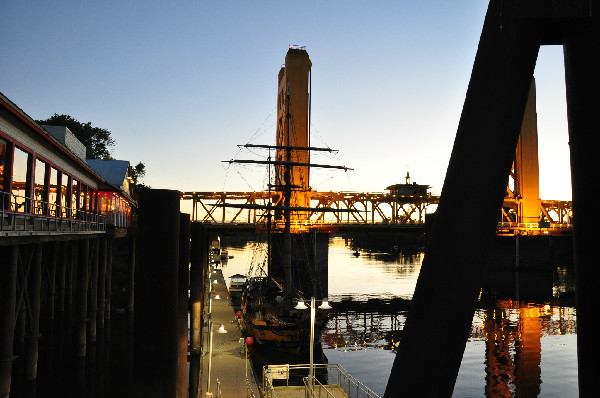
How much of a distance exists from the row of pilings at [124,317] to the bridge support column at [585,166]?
3484 mm

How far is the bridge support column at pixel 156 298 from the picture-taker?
4.81 metres

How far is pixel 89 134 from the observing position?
331 ft

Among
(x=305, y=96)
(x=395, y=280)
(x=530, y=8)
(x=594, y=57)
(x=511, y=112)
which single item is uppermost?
(x=305, y=96)

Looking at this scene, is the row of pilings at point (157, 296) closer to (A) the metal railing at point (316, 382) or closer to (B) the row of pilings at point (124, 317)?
(B) the row of pilings at point (124, 317)

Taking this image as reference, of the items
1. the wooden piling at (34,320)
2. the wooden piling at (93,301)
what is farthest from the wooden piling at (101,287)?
the wooden piling at (34,320)

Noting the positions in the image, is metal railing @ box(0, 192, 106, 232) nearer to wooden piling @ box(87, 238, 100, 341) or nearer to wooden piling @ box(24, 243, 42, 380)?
wooden piling @ box(24, 243, 42, 380)

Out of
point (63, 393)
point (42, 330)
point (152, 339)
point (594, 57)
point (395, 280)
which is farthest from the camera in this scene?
point (395, 280)

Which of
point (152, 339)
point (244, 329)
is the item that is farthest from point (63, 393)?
point (152, 339)

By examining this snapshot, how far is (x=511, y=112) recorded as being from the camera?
3.81 meters

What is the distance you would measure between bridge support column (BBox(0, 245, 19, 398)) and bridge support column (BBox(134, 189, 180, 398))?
54.7ft

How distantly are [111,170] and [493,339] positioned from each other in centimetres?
4563

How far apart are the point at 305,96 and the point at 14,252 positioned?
70.2 meters

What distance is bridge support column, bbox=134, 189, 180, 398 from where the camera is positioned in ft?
15.8

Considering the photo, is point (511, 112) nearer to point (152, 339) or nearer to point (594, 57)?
point (594, 57)
